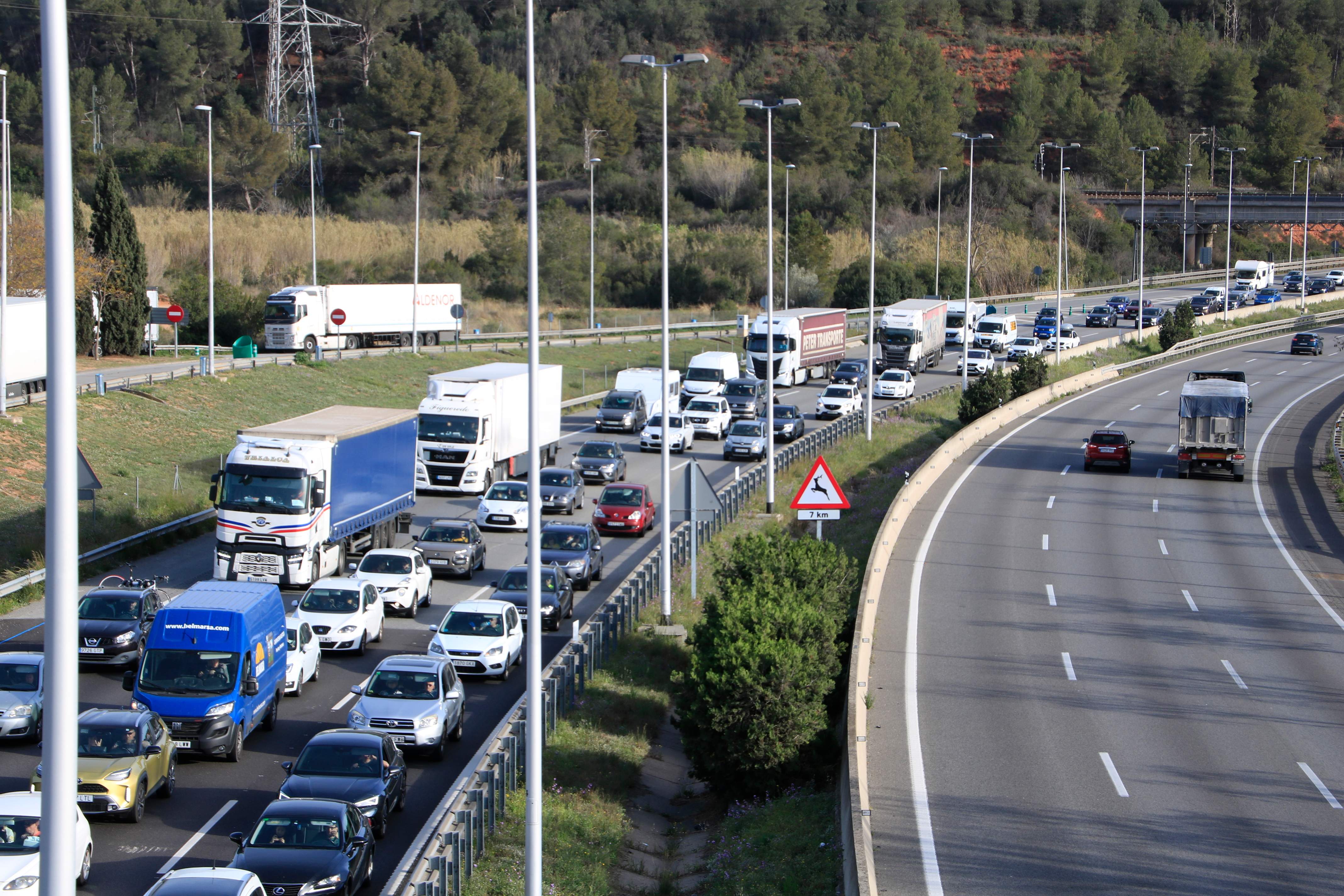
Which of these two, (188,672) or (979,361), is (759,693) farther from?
(979,361)

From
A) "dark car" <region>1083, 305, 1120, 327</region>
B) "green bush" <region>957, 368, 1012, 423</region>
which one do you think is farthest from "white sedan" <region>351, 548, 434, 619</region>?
"dark car" <region>1083, 305, 1120, 327</region>

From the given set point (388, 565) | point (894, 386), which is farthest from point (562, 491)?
point (894, 386)

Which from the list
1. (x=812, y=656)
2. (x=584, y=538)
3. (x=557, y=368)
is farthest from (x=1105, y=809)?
(x=557, y=368)

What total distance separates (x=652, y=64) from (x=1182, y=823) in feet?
50.2

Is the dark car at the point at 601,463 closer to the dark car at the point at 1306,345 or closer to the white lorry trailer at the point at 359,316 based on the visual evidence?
the white lorry trailer at the point at 359,316

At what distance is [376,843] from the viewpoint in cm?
1647

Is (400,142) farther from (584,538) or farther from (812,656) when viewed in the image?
(812,656)

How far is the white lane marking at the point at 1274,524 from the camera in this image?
91.0 feet

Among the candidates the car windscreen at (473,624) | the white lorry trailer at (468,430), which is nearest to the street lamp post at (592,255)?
the white lorry trailer at (468,430)

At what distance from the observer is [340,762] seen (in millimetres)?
16906

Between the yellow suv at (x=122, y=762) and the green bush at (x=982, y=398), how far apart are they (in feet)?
132

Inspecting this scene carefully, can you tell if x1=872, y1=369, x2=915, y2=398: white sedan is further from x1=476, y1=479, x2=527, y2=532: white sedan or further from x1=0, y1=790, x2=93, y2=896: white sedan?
x1=0, y1=790, x2=93, y2=896: white sedan

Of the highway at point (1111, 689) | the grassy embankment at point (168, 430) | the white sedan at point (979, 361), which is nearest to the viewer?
the highway at point (1111, 689)

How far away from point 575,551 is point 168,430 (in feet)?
64.0
